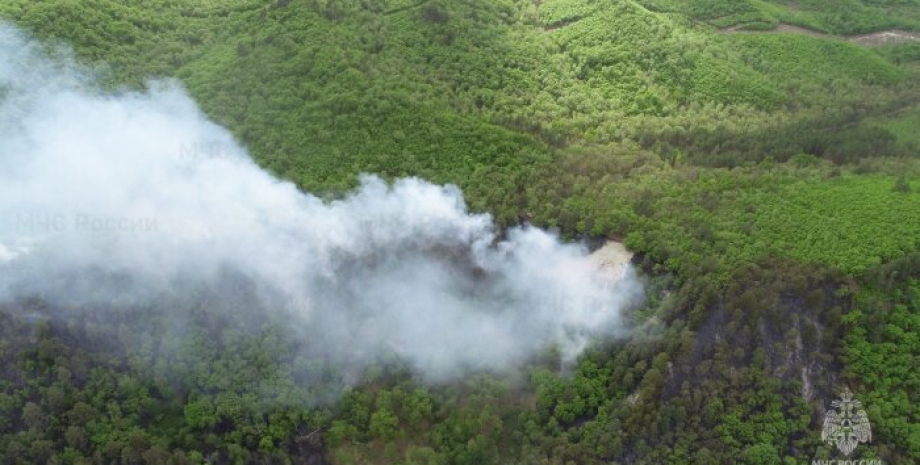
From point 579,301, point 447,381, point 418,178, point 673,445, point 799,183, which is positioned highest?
point 418,178

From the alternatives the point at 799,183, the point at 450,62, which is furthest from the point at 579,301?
the point at 450,62

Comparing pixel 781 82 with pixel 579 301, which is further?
pixel 781 82

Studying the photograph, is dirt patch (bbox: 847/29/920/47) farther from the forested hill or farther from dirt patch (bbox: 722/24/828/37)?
dirt patch (bbox: 722/24/828/37)

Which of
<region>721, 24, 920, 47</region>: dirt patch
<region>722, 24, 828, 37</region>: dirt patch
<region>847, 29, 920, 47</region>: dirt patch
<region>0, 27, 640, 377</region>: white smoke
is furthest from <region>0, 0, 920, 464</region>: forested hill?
<region>0, 27, 640, 377</region>: white smoke

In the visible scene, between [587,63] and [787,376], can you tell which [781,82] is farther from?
[787,376]

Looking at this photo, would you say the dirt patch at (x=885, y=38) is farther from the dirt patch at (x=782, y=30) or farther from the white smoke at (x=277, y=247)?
the white smoke at (x=277, y=247)

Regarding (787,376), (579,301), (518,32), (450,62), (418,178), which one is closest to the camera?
(787,376)

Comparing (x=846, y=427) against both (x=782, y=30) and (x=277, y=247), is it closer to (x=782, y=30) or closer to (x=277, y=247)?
(x=277, y=247)

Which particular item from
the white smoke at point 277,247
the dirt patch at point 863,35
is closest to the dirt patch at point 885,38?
the dirt patch at point 863,35

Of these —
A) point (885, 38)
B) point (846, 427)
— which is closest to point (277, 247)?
point (846, 427)
